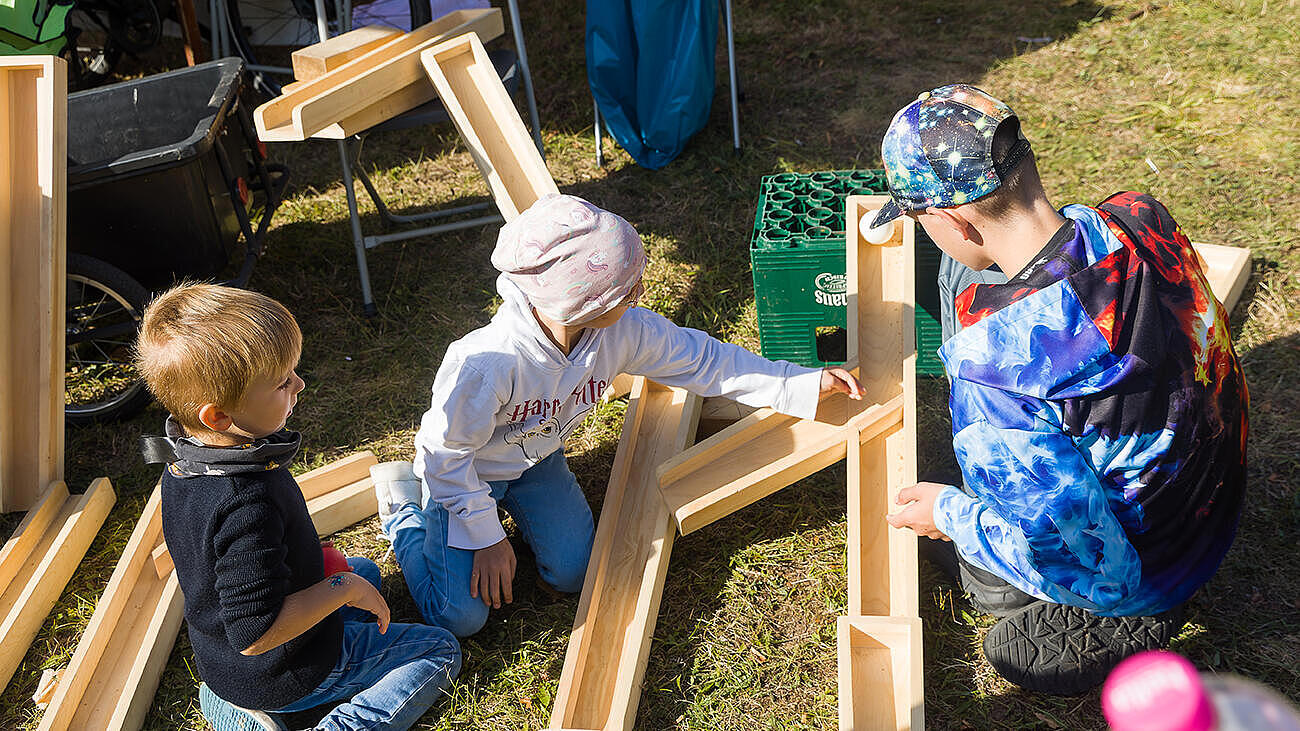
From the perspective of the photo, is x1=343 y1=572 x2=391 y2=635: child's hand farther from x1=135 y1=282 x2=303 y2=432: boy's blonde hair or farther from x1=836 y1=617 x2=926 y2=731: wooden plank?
x1=836 y1=617 x2=926 y2=731: wooden plank

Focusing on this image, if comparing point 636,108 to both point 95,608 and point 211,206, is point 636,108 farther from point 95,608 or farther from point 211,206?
point 95,608

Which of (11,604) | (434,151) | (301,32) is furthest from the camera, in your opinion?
(301,32)

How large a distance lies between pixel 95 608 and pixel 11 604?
0.26 meters

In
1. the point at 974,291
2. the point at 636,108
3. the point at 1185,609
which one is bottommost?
the point at 1185,609

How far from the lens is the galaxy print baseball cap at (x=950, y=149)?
6.86 ft

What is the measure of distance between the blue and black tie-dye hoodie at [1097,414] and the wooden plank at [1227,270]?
1.55 m

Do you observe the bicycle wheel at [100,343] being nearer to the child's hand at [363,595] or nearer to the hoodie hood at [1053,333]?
the child's hand at [363,595]

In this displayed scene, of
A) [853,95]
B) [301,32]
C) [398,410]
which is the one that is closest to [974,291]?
[398,410]

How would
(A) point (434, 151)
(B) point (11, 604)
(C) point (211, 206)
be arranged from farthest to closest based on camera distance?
(A) point (434, 151) → (C) point (211, 206) → (B) point (11, 604)

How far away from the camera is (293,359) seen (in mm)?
2275

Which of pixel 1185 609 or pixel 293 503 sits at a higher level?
pixel 293 503

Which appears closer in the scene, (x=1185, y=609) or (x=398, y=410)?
(x=1185, y=609)

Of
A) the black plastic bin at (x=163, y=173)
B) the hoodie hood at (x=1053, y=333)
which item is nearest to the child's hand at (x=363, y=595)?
the hoodie hood at (x=1053, y=333)

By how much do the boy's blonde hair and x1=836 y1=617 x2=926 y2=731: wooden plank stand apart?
161 cm
